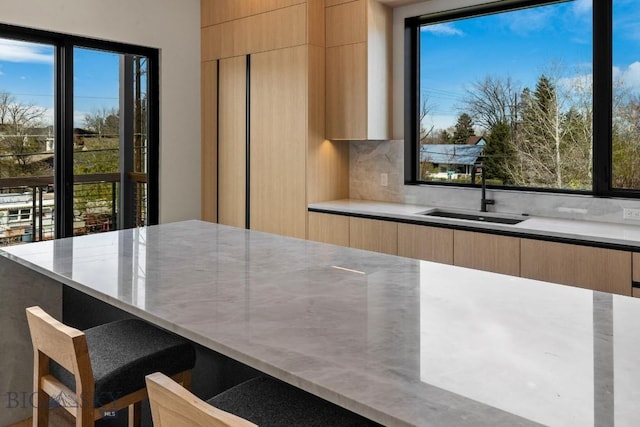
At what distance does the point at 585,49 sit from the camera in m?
3.38

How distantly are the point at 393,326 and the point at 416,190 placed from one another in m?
2.92

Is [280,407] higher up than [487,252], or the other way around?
[487,252]

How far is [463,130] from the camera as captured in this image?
4004 millimetres

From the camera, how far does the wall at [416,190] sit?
10.9ft

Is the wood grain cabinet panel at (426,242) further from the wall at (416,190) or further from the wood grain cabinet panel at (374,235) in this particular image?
the wall at (416,190)

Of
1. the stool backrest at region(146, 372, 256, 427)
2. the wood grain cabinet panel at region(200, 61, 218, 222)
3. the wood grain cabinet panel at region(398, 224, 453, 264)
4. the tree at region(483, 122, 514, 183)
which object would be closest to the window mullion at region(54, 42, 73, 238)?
the wood grain cabinet panel at region(200, 61, 218, 222)

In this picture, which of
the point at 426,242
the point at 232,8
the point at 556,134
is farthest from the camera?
the point at 232,8

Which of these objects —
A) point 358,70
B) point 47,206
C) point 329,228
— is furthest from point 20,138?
point 358,70

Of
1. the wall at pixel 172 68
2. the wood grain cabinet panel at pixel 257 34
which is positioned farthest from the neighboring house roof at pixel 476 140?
the wall at pixel 172 68

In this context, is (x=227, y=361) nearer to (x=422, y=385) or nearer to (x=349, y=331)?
(x=349, y=331)

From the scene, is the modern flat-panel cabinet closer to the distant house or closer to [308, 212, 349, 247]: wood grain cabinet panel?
the distant house

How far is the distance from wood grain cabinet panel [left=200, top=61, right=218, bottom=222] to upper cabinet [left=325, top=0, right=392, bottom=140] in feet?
3.80

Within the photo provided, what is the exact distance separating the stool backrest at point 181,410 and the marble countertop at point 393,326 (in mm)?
167

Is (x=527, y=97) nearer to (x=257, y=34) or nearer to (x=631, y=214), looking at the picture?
(x=631, y=214)
